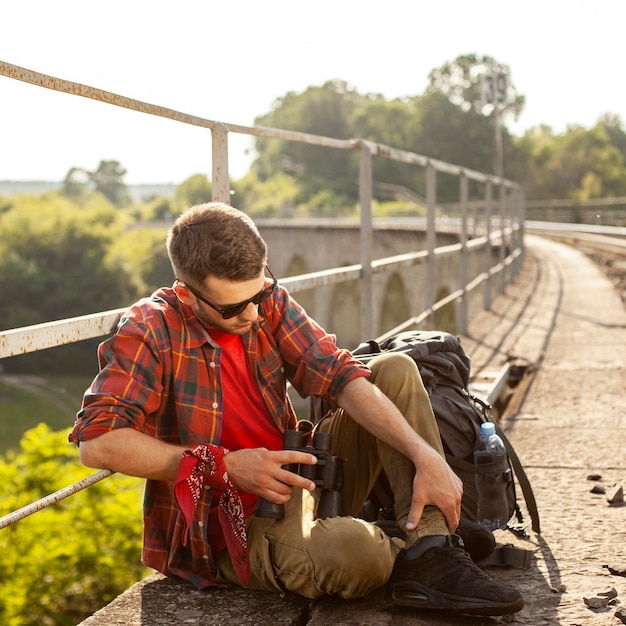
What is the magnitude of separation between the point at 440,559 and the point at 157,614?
65 centimetres

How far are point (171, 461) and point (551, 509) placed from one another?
56.4 inches

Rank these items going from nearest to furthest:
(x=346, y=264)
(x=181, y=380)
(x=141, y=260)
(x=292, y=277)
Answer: (x=181, y=380) → (x=292, y=277) → (x=346, y=264) → (x=141, y=260)

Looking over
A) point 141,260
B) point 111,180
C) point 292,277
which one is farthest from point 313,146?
Answer: point 292,277

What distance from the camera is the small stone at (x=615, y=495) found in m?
2.94

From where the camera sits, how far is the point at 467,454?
8.20ft

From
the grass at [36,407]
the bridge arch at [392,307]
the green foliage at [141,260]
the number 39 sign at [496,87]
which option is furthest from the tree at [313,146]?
the number 39 sign at [496,87]

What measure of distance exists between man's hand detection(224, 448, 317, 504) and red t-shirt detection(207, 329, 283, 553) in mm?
126

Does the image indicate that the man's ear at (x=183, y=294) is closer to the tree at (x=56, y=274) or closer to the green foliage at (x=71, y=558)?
the green foliage at (x=71, y=558)

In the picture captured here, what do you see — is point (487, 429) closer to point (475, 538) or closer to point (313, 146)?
point (475, 538)

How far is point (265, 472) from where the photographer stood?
205cm

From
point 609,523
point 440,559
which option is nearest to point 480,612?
point 440,559

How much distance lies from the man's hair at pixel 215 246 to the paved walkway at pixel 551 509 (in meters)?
0.75

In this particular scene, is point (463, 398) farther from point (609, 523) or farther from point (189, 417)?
point (189, 417)

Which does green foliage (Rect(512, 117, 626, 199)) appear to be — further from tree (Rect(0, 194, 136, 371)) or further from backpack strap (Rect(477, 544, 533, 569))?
backpack strap (Rect(477, 544, 533, 569))
